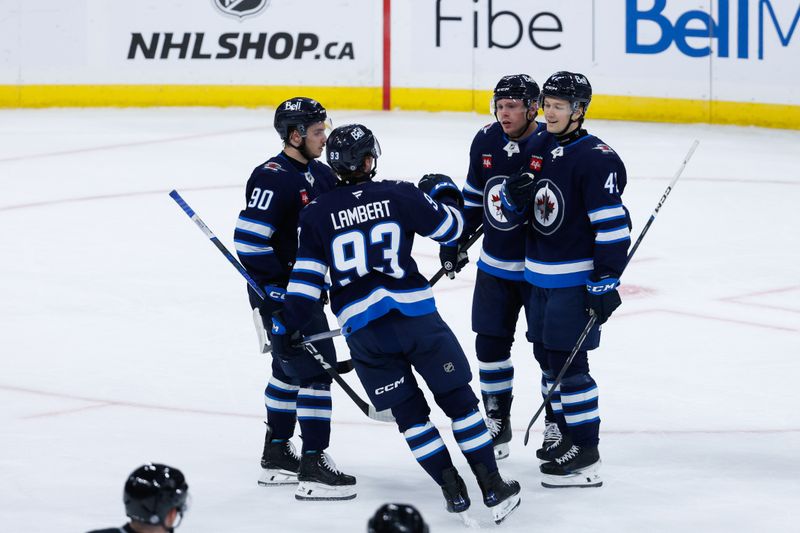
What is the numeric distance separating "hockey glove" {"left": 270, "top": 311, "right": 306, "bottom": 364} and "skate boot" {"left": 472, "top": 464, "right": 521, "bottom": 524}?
23.0 inches

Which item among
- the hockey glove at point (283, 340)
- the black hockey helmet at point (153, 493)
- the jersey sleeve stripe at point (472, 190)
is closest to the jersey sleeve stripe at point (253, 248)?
the hockey glove at point (283, 340)

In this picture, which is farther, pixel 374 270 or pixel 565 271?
pixel 565 271

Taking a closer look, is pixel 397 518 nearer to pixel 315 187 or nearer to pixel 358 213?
pixel 358 213

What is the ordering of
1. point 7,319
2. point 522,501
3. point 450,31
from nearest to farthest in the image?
point 522,501
point 7,319
point 450,31

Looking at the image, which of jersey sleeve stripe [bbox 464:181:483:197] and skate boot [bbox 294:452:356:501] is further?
jersey sleeve stripe [bbox 464:181:483:197]

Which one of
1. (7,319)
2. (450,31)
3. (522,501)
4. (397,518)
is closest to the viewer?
(397,518)

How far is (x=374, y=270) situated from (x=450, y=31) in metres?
7.26

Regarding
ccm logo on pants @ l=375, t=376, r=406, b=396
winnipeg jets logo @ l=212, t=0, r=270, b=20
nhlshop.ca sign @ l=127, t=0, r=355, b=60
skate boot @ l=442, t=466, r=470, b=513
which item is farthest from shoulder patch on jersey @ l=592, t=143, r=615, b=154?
winnipeg jets logo @ l=212, t=0, r=270, b=20

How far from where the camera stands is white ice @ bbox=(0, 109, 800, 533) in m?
3.87

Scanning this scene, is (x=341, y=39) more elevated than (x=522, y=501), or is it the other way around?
(x=341, y=39)

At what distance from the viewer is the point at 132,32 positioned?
11.0m

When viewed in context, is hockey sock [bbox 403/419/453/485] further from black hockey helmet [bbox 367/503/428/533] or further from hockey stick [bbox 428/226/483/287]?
black hockey helmet [bbox 367/503/428/533]

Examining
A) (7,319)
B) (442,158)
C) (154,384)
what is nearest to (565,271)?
(154,384)

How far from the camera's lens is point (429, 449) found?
3.68 m
